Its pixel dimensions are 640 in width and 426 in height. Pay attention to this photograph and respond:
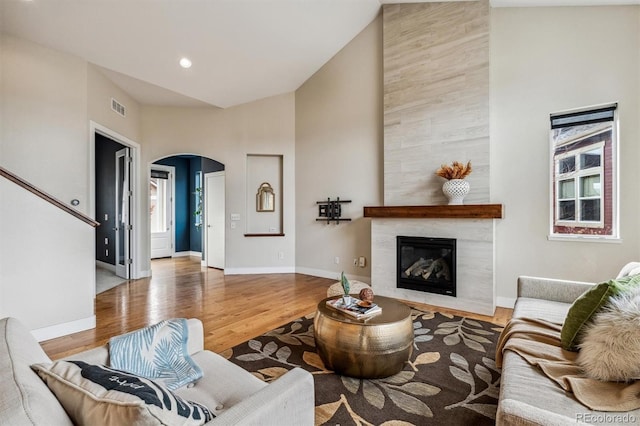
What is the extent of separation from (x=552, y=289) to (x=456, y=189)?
1.51 metres

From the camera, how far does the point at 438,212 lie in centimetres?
364

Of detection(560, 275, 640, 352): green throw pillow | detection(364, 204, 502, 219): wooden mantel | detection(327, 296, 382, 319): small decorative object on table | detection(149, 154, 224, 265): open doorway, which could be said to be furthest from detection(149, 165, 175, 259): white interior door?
detection(560, 275, 640, 352): green throw pillow

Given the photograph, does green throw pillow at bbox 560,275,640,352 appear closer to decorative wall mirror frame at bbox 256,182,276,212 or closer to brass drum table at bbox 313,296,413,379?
brass drum table at bbox 313,296,413,379

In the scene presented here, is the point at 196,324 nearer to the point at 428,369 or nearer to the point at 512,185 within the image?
the point at 428,369

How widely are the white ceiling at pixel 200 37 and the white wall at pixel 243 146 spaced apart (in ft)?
0.93

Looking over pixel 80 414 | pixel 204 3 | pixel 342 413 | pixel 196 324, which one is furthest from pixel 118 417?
pixel 204 3

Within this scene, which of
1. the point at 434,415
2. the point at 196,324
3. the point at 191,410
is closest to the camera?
the point at 191,410

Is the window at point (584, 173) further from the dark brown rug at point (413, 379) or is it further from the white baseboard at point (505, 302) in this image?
the dark brown rug at point (413, 379)

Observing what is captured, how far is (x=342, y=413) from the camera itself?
5.56 feet

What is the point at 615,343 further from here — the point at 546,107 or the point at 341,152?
the point at 341,152

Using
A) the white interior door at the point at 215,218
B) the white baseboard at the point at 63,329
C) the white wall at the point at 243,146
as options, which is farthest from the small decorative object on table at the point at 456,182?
the white interior door at the point at 215,218

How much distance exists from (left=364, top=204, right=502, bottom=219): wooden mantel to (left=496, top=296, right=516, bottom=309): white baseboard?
1075mm

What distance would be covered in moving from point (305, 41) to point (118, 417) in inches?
191

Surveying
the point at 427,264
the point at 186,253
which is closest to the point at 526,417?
the point at 427,264
